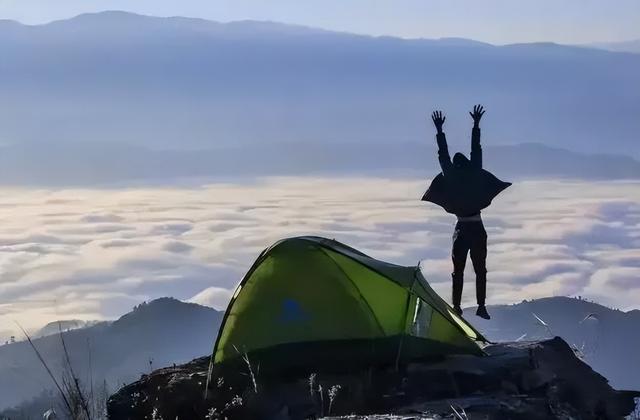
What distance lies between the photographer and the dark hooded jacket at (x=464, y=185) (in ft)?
74.3

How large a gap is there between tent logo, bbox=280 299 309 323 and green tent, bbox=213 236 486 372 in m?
0.02

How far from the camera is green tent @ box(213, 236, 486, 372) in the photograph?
20562 mm

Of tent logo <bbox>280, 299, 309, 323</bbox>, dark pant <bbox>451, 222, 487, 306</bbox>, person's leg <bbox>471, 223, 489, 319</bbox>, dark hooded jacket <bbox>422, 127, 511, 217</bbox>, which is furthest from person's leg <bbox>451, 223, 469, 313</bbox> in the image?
tent logo <bbox>280, 299, 309, 323</bbox>

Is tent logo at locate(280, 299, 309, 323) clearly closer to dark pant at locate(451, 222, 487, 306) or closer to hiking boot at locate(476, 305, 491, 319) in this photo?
dark pant at locate(451, 222, 487, 306)

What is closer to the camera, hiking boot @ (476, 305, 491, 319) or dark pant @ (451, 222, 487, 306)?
dark pant @ (451, 222, 487, 306)

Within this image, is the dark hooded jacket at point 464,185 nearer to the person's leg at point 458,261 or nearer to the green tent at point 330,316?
the person's leg at point 458,261

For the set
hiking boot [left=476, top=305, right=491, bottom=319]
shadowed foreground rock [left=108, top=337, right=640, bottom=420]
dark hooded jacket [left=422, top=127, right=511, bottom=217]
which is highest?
dark hooded jacket [left=422, top=127, right=511, bottom=217]

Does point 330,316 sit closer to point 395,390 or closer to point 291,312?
→ point 291,312

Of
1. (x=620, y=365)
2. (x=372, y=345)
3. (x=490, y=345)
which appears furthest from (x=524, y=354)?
(x=620, y=365)

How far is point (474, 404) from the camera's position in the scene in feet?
58.0

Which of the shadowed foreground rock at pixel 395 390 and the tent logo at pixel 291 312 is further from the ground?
the tent logo at pixel 291 312

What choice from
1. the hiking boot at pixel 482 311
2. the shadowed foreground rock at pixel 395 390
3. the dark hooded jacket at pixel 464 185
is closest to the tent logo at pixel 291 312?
the shadowed foreground rock at pixel 395 390

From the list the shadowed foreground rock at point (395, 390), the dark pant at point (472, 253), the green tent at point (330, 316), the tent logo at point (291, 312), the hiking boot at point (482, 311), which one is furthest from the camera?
the hiking boot at point (482, 311)

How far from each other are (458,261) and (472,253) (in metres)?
0.30
